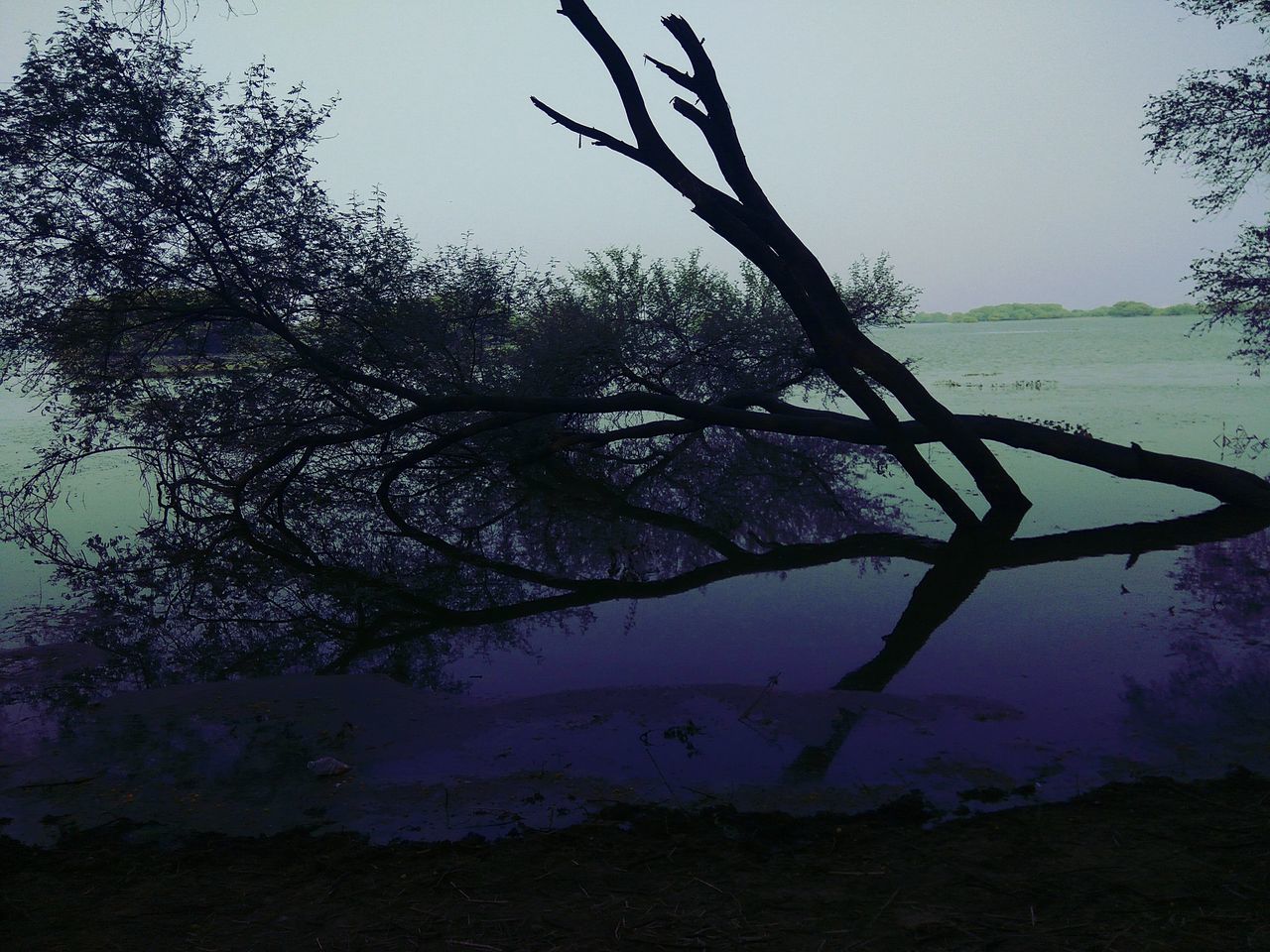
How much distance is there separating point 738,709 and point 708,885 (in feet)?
6.11

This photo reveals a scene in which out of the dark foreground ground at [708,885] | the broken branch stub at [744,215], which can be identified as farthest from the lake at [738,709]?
the broken branch stub at [744,215]

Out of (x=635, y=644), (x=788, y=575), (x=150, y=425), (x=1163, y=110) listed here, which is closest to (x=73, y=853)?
(x=635, y=644)

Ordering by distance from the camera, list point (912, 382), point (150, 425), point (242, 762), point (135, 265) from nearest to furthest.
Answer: point (242, 762) < point (912, 382) < point (135, 265) < point (150, 425)

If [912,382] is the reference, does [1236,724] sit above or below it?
below

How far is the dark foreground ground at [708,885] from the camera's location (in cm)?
284

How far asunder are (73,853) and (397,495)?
361 inches

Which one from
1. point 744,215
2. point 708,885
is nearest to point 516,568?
point 744,215

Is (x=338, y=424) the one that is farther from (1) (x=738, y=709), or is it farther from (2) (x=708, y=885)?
(2) (x=708, y=885)

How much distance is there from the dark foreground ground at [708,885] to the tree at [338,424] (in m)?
2.76

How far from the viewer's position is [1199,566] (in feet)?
25.4

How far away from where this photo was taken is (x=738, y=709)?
500 centimetres

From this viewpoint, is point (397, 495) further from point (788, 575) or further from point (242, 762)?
point (242, 762)

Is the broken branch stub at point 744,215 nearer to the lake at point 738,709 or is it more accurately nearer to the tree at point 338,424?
the tree at point 338,424

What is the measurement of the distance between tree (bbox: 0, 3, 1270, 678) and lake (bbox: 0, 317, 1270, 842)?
1.50ft
